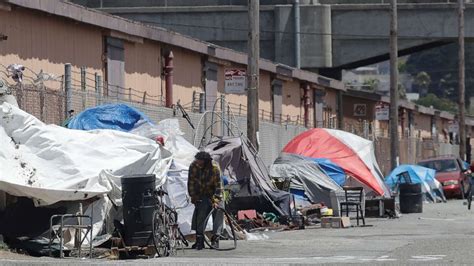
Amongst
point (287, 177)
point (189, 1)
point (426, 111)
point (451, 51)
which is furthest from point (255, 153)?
point (451, 51)

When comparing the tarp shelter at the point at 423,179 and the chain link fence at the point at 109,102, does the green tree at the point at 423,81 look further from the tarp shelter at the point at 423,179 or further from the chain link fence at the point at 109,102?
the tarp shelter at the point at 423,179

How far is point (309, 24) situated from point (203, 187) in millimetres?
32736

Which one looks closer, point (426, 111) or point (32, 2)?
point (32, 2)

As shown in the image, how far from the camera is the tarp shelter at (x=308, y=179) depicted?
28.6 m

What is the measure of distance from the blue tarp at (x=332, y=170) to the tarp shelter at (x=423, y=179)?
605 cm

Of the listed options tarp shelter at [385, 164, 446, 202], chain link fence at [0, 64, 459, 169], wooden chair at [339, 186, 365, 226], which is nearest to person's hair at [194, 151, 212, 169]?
chain link fence at [0, 64, 459, 169]

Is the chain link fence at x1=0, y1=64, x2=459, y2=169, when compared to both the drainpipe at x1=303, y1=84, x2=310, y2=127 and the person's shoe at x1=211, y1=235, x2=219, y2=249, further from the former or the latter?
the person's shoe at x1=211, y1=235, x2=219, y2=249

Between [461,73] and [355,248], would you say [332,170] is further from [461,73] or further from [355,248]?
[461,73]

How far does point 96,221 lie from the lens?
1877 centimetres

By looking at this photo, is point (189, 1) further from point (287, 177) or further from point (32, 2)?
point (32, 2)

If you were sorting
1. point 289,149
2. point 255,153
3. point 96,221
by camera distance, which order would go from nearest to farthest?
point 96,221 → point 255,153 → point 289,149

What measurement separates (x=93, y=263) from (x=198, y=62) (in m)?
19.0

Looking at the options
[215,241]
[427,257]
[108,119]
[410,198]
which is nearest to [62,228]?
[215,241]

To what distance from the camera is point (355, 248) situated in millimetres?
20141
